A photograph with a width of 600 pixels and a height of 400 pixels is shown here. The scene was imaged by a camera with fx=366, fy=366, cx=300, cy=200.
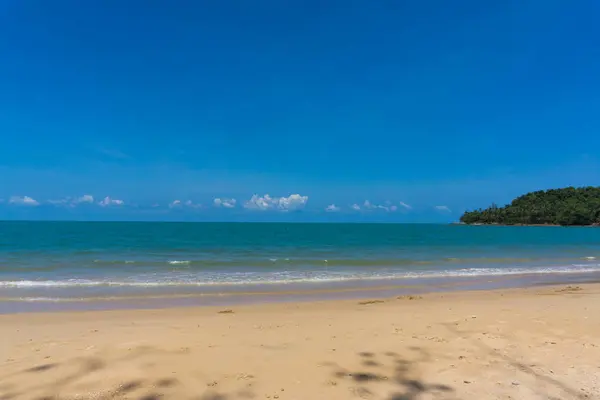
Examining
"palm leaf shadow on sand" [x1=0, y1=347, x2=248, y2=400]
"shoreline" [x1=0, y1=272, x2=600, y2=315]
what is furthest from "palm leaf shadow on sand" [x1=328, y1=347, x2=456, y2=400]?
"shoreline" [x1=0, y1=272, x2=600, y2=315]

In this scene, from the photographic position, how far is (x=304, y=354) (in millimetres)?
5602

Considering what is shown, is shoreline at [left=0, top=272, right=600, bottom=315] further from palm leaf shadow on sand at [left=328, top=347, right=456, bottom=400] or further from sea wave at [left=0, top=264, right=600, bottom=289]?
palm leaf shadow on sand at [left=328, top=347, right=456, bottom=400]

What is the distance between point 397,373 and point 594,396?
2189 mm

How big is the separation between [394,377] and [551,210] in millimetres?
177965

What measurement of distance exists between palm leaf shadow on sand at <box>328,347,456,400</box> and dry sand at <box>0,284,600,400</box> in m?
0.01

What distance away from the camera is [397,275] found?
56.6ft

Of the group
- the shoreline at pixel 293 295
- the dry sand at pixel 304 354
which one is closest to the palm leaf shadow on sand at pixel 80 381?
the dry sand at pixel 304 354

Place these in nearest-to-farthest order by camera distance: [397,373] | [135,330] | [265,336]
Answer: [397,373]
[265,336]
[135,330]

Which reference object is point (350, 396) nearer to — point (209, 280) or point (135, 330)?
point (135, 330)

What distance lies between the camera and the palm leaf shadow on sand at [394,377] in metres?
4.27

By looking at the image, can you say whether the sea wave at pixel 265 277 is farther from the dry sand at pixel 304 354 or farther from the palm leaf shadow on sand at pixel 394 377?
the palm leaf shadow on sand at pixel 394 377

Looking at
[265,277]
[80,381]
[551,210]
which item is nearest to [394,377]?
[80,381]

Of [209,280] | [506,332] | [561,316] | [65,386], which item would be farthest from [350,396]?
[209,280]

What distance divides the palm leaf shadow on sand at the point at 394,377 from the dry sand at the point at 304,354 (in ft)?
0.05
